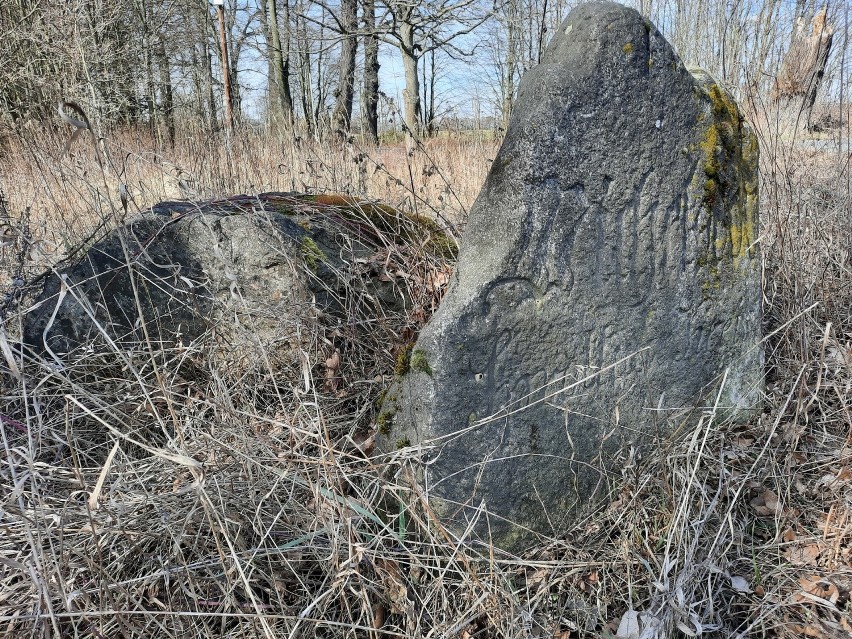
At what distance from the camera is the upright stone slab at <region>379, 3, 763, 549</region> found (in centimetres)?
148

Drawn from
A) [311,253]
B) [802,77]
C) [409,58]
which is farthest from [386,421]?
[409,58]

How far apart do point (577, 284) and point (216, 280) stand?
1.44 meters

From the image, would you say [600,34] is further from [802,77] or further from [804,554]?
[802,77]

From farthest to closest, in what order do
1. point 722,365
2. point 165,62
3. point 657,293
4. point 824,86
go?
point 165,62, point 824,86, point 722,365, point 657,293

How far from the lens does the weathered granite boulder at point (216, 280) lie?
210 centimetres

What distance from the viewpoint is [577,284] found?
1588mm

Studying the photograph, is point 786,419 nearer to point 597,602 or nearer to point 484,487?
point 597,602

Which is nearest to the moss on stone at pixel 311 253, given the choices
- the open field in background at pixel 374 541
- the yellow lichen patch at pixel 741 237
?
the open field in background at pixel 374 541

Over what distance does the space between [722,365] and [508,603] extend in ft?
3.65

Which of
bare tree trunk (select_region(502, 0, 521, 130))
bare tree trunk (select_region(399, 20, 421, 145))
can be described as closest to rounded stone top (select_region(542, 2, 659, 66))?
bare tree trunk (select_region(502, 0, 521, 130))

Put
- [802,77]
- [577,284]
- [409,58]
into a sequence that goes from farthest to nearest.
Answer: [409,58]
[802,77]
[577,284]

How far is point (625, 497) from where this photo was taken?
5.33 ft

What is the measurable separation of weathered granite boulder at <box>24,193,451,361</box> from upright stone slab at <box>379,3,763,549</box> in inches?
28.8

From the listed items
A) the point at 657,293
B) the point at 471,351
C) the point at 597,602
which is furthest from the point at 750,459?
the point at 471,351
